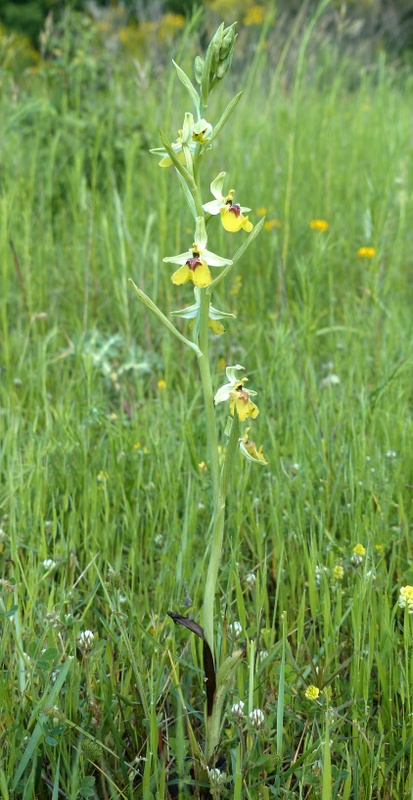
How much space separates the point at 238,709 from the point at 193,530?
442 millimetres

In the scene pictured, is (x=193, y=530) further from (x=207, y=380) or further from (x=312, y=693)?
(x=207, y=380)

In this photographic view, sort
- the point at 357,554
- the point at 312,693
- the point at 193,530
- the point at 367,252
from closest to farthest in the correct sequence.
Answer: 1. the point at 312,693
2. the point at 357,554
3. the point at 193,530
4. the point at 367,252

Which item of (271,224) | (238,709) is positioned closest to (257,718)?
(238,709)

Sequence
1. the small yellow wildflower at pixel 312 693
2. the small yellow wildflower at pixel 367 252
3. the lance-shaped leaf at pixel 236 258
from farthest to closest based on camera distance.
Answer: the small yellow wildflower at pixel 367 252 → the small yellow wildflower at pixel 312 693 → the lance-shaped leaf at pixel 236 258

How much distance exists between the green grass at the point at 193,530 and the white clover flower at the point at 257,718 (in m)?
0.02

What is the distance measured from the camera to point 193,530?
4.82 ft

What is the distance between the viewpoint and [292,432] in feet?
6.30

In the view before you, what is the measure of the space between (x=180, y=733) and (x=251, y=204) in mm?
2739

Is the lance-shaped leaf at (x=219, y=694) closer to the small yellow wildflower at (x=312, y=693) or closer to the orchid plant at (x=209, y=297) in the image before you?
the orchid plant at (x=209, y=297)

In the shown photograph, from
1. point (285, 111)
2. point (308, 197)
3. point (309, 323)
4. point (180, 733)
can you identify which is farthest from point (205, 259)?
point (285, 111)

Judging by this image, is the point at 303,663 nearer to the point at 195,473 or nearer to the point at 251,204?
the point at 195,473

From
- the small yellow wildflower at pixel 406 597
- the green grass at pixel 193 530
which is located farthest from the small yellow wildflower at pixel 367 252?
the small yellow wildflower at pixel 406 597

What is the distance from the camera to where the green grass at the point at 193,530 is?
1.05 meters

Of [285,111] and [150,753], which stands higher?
[285,111]
